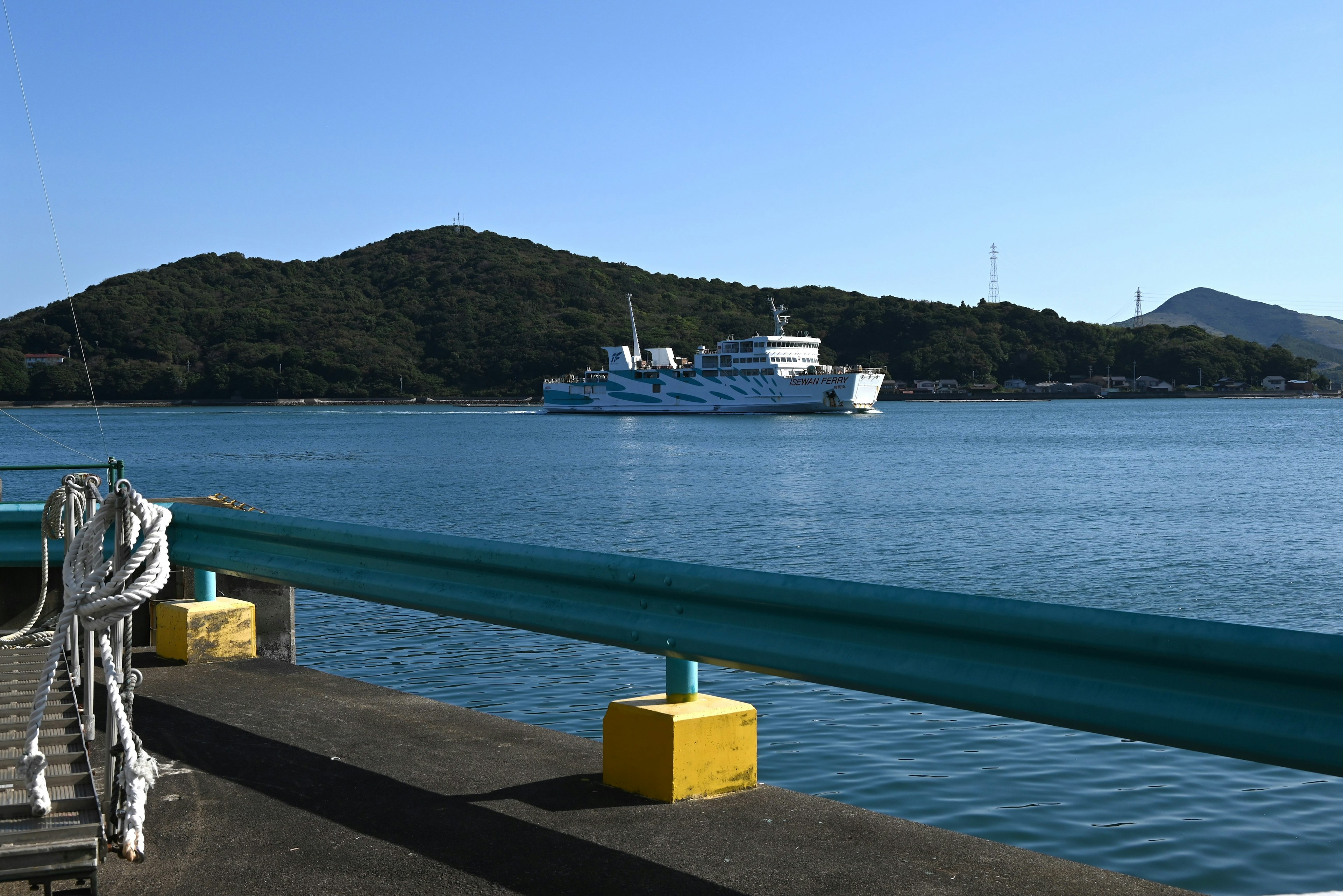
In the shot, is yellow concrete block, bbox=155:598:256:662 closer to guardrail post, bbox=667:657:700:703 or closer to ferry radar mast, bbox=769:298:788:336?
guardrail post, bbox=667:657:700:703

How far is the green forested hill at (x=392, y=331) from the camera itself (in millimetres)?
165125

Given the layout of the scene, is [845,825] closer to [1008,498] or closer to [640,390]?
Answer: [1008,498]

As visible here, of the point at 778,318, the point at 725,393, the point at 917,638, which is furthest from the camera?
the point at 725,393

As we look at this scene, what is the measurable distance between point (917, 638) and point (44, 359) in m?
181

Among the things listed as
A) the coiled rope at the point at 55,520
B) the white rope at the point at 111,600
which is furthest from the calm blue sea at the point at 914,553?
the white rope at the point at 111,600

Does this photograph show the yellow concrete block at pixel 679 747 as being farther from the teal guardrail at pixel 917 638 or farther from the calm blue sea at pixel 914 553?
the calm blue sea at pixel 914 553

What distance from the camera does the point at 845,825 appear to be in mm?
3535

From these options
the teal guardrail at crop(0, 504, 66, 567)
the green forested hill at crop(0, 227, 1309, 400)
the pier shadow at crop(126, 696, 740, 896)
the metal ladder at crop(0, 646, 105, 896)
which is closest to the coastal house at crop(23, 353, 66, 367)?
the green forested hill at crop(0, 227, 1309, 400)

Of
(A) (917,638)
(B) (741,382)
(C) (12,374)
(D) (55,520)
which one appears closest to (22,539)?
(D) (55,520)

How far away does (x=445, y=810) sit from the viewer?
367cm

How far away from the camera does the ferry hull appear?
114m

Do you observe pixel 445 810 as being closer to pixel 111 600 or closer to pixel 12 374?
pixel 111 600

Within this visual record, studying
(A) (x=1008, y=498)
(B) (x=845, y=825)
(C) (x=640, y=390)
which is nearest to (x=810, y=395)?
(C) (x=640, y=390)

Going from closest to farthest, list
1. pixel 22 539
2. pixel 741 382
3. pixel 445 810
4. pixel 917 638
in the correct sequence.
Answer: pixel 917 638 → pixel 445 810 → pixel 22 539 → pixel 741 382
